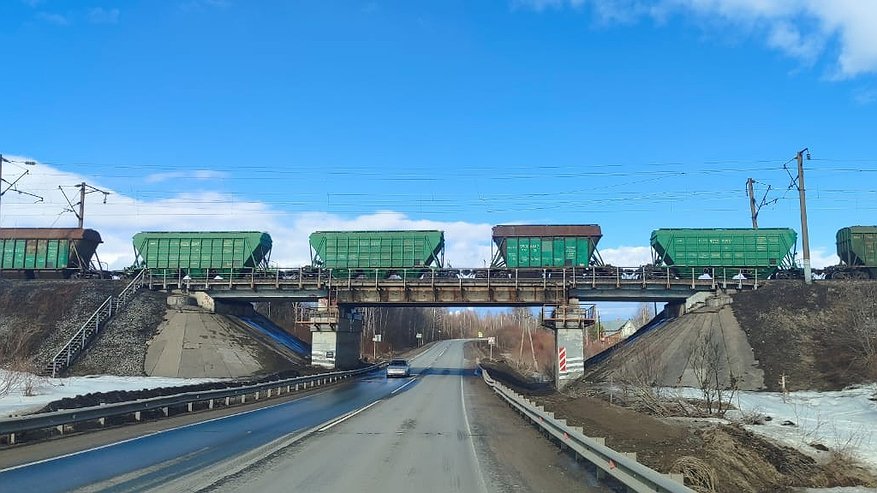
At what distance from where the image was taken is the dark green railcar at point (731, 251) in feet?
144

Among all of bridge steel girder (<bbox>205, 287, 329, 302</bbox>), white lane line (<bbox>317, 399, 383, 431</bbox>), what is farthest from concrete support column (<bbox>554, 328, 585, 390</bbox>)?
white lane line (<bbox>317, 399, 383, 431</bbox>)

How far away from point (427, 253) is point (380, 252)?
3509 millimetres

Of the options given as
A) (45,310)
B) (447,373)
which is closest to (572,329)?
Answer: (447,373)

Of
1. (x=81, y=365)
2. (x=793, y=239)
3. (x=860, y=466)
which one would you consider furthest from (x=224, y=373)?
(x=793, y=239)

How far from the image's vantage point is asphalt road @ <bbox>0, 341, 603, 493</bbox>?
8656 mm

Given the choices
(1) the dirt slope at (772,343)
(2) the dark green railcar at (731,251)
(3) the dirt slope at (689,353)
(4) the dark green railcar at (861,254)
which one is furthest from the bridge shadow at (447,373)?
(4) the dark green railcar at (861,254)

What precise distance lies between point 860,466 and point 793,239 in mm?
38513

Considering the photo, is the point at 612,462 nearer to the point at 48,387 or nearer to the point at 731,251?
the point at 48,387

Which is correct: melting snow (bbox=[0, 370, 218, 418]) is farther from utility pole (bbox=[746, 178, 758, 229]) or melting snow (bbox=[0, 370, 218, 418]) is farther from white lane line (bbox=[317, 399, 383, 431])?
utility pole (bbox=[746, 178, 758, 229])

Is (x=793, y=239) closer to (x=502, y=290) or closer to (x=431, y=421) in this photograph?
(x=502, y=290)

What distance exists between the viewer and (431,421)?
18.2 meters

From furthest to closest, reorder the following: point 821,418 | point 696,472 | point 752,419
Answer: point 821,418, point 752,419, point 696,472

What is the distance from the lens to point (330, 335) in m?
46.1

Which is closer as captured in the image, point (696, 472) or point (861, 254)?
point (696, 472)
